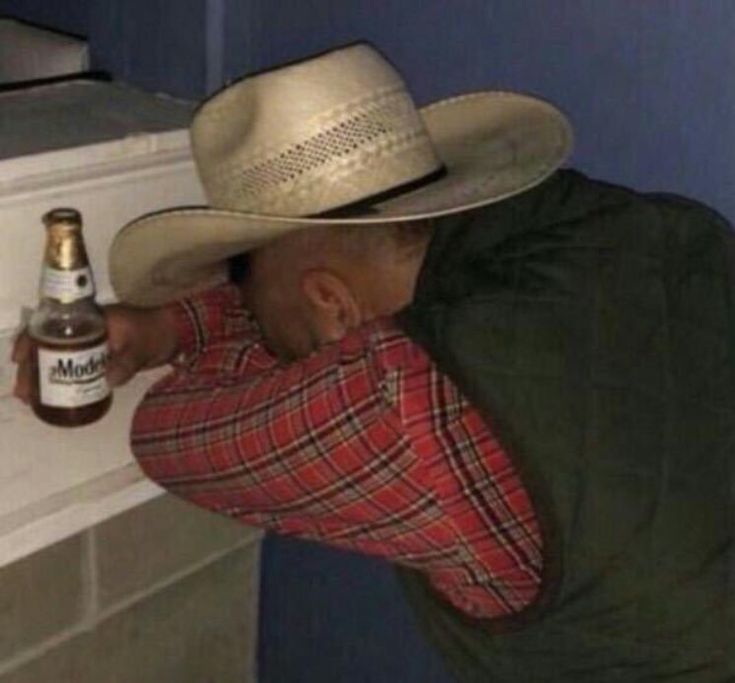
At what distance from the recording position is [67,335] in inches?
43.4

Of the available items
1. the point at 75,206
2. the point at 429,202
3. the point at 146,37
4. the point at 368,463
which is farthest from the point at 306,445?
the point at 146,37

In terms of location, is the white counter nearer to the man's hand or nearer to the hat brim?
the man's hand

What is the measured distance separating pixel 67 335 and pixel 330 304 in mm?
238

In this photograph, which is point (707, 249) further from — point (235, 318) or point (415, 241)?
point (235, 318)

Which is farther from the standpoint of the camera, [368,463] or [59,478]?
[59,478]

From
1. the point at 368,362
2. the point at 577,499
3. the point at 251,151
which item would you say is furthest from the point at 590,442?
the point at 251,151

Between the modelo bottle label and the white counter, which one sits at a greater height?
the modelo bottle label

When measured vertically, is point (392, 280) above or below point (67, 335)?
above

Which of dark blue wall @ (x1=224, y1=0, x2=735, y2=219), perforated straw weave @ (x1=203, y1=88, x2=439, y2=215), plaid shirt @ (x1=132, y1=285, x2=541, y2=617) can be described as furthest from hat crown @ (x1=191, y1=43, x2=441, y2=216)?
dark blue wall @ (x1=224, y1=0, x2=735, y2=219)

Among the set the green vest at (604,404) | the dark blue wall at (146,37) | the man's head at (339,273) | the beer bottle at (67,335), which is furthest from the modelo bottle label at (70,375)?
the dark blue wall at (146,37)

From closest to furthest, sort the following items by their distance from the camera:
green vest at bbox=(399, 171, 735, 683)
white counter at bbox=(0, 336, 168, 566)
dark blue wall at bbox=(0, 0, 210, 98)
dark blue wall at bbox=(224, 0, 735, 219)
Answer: green vest at bbox=(399, 171, 735, 683)
white counter at bbox=(0, 336, 168, 566)
dark blue wall at bbox=(224, 0, 735, 219)
dark blue wall at bbox=(0, 0, 210, 98)

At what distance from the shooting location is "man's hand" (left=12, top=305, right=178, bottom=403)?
3.78 feet

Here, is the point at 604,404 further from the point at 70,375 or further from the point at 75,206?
the point at 75,206

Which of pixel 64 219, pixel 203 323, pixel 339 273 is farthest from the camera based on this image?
pixel 203 323
